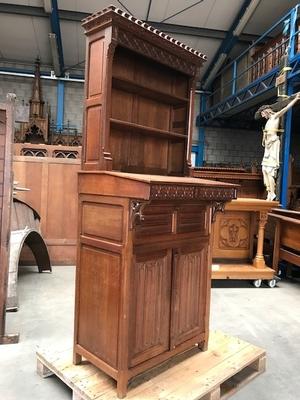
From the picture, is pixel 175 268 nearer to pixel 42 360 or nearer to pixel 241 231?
pixel 42 360

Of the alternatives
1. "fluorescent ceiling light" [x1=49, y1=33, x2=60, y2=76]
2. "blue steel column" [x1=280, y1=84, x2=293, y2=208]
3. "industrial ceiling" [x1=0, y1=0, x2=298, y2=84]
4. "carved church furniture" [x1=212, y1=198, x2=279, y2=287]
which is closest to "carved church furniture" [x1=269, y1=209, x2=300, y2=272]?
"carved church furniture" [x1=212, y1=198, x2=279, y2=287]

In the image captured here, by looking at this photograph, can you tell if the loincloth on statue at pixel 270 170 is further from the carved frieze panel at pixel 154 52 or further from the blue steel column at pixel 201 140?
the blue steel column at pixel 201 140

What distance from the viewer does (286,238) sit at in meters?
4.46

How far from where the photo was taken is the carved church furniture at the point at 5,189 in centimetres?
243

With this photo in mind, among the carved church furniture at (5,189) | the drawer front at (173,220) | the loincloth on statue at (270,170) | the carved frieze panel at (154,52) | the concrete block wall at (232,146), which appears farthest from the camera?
the concrete block wall at (232,146)

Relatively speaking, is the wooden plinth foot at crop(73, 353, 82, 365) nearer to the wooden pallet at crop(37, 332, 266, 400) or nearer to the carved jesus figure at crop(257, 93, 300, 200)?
the wooden pallet at crop(37, 332, 266, 400)

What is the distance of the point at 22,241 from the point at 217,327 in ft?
6.79

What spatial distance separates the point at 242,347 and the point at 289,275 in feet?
9.26

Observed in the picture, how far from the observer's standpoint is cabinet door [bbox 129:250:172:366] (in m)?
1.77

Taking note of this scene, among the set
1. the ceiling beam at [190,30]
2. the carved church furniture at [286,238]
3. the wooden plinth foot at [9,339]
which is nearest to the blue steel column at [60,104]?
the ceiling beam at [190,30]

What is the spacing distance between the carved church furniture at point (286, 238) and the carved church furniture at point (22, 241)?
3045 millimetres

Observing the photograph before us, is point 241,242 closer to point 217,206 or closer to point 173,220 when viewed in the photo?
point 217,206

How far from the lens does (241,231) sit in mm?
4387

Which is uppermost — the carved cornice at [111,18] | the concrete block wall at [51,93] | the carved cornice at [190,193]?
the concrete block wall at [51,93]
